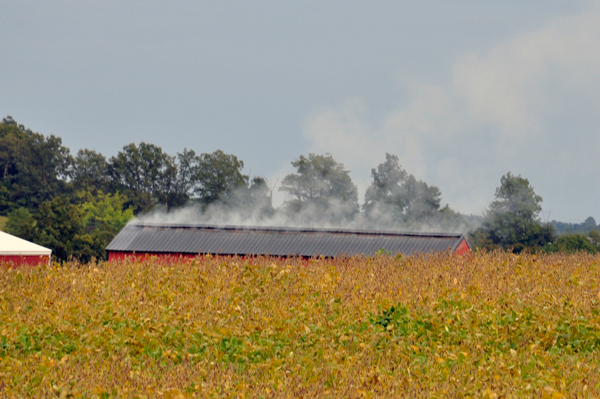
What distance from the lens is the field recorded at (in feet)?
23.7

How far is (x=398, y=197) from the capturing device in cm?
7519

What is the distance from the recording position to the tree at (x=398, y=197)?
72562 mm

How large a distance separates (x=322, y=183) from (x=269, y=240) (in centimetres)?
4592

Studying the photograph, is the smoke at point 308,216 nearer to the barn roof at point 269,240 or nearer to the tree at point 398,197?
the tree at point 398,197

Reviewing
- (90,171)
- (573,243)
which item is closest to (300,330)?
(573,243)

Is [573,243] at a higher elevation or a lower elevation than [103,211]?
higher

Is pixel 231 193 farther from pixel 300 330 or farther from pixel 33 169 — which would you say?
pixel 300 330

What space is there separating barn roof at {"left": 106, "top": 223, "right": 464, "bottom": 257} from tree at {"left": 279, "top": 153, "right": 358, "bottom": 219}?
4213cm

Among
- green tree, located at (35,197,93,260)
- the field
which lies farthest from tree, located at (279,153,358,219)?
the field

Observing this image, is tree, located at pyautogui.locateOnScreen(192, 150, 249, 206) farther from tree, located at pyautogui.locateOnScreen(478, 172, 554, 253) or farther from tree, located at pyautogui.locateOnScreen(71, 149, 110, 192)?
tree, located at pyautogui.locateOnScreen(478, 172, 554, 253)

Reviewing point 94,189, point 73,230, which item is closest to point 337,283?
point 73,230

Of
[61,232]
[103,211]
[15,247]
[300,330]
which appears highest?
[300,330]

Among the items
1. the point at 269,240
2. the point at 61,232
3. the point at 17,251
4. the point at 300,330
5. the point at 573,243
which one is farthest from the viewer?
the point at 573,243

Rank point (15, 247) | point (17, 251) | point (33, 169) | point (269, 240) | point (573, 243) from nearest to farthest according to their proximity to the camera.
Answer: point (17, 251) < point (15, 247) < point (269, 240) < point (573, 243) < point (33, 169)
